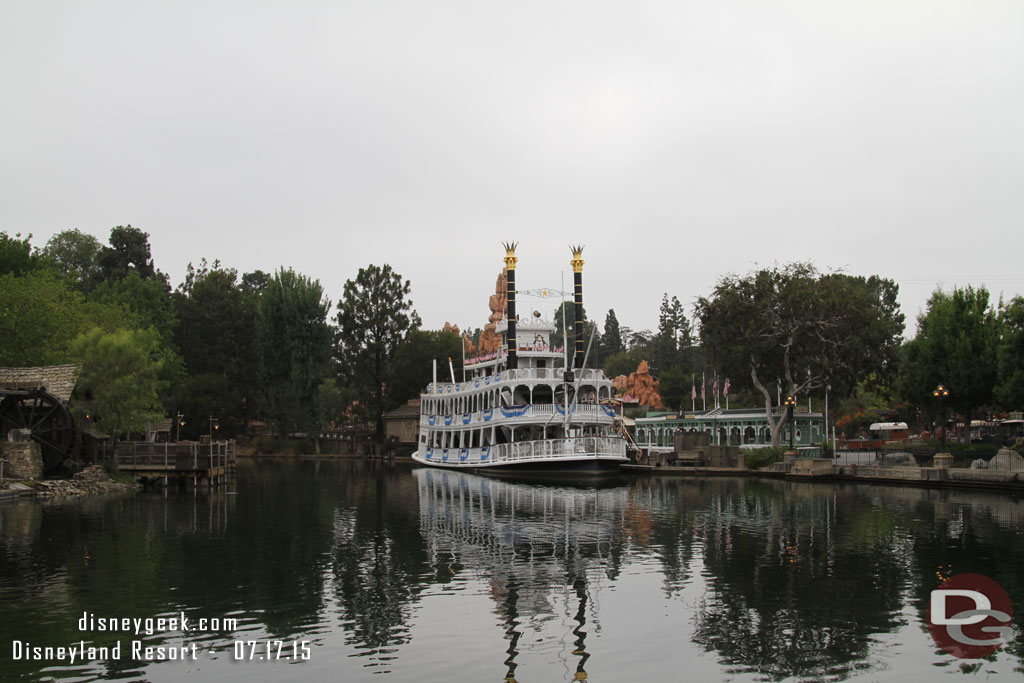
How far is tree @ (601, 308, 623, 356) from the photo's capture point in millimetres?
137175

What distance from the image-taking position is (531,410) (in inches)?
2036

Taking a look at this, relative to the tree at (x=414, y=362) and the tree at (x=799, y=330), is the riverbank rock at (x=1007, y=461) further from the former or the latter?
the tree at (x=414, y=362)

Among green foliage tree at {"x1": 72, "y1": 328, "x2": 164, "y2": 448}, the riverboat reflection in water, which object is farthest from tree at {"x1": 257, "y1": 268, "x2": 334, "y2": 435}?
the riverboat reflection in water

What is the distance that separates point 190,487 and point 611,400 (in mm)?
24542

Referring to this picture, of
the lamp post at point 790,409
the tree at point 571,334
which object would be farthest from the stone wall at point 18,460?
the tree at point 571,334

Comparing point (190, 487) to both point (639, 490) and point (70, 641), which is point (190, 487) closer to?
point (639, 490)

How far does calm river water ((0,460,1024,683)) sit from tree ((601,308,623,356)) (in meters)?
103

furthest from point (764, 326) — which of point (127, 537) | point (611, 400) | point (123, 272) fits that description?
point (123, 272)

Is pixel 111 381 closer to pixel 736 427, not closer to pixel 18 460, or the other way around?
pixel 18 460

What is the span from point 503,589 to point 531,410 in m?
33.2

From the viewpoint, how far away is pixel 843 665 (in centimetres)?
1298

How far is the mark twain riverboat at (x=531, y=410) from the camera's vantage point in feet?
161
